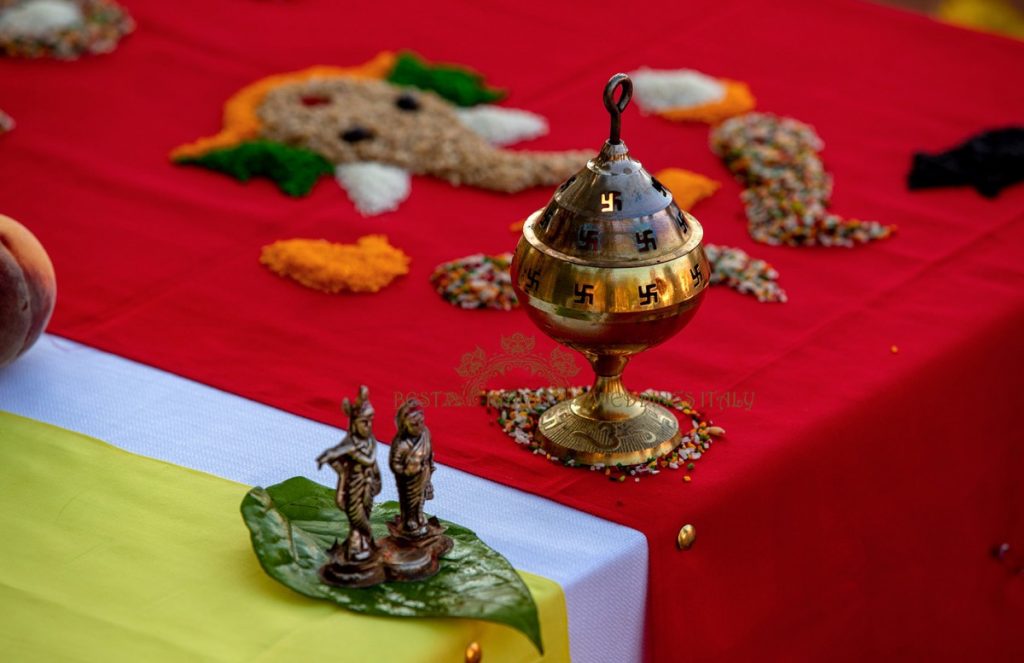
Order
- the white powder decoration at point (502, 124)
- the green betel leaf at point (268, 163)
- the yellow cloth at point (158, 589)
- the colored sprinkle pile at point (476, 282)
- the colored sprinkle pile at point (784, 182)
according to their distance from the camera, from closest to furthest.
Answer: the yellow cloth at point (158, 589), the colored sprinkle pile at point (476, 282), the colored sprinkle pile at point (784, 182), the green betel leaf at point (268, 163), the white powder decoration at point (502, 124)

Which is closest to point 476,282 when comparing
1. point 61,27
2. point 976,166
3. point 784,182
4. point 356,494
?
point 784,182

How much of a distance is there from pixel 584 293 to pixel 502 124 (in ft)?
3.05

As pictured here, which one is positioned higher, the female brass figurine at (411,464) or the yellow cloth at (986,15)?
the female brass figurine at (411,464)

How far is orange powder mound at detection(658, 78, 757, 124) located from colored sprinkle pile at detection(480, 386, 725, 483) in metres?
0.82

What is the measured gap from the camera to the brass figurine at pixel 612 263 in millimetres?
1479

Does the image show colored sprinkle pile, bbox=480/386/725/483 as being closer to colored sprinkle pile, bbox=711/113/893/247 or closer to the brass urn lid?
the brass urn lid

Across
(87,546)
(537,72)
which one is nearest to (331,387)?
(87,546)

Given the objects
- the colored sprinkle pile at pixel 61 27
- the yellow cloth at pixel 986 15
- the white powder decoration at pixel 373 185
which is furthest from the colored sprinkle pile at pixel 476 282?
the yellow cloth at pixel 986 15

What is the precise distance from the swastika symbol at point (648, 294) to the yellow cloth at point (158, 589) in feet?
0.94

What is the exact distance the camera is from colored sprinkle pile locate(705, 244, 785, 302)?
6.41ft

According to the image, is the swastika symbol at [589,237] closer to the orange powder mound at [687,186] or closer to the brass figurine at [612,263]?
the brass figurine at [612,263]

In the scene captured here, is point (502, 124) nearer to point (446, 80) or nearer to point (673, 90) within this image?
point (446, 80)

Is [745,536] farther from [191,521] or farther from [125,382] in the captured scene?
[125,382]

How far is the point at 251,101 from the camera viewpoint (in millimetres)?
2434
